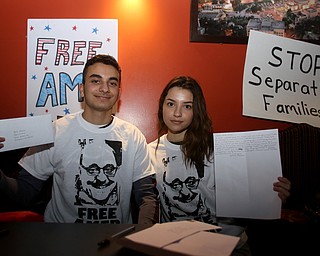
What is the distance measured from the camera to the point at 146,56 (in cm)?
177

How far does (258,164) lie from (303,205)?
82 centimetres

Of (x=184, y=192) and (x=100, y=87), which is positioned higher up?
(x=100, y=87)

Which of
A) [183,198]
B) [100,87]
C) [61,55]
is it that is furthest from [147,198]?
[61,55]

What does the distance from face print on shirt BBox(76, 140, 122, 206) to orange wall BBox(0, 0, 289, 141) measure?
0.53m

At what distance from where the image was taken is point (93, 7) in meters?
1.73

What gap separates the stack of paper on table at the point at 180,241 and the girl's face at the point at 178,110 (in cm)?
69

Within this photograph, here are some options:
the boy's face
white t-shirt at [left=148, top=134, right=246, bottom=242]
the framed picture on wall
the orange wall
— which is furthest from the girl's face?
the framed picture on wall

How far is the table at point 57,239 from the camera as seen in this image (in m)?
0.58

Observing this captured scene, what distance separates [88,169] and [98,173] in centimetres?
4

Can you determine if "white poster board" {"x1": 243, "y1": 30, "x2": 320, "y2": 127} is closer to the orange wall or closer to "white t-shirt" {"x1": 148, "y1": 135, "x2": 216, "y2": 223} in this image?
the orange wall

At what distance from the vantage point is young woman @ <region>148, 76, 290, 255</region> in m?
1.26

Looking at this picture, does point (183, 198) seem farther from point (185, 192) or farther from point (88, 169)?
point (88, 169)

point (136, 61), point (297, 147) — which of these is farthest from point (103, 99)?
point (297, 147)

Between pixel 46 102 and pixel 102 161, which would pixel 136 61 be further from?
pixel 102 161
